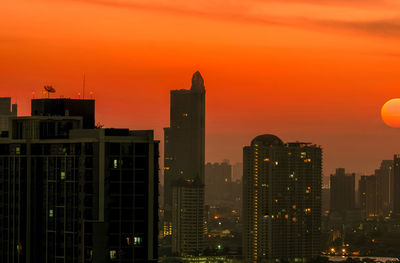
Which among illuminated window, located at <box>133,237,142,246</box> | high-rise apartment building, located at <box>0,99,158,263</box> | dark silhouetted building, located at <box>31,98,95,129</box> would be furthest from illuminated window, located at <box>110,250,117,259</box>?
dark silhouetted building, located at <box>31,98,95,129</box>

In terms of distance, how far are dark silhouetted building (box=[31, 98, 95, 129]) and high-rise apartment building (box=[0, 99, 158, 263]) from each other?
145cm

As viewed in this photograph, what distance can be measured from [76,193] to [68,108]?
850cm

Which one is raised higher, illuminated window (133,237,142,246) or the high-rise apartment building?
the high-rise apartment building

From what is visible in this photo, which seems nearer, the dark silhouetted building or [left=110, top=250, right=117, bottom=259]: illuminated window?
[left=110, top=250, right=117, bottom=259]: illuminated window

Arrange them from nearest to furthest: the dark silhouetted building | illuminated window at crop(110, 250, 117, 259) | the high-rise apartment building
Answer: illuminated window at crop(110, 250, 117, 259)
the high-rise apartment building
the dark silhouetted building

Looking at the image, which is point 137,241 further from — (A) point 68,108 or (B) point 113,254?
(A) point 68,108

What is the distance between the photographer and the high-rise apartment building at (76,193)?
69500 millimetres

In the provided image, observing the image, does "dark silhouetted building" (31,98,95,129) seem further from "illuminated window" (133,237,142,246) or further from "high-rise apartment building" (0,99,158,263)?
"illuminated window" (133,237,142,246)

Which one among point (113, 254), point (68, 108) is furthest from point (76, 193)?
point (68, 108)

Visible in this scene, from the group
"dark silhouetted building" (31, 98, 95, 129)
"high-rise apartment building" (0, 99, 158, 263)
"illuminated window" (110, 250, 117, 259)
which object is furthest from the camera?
"dark silhouetted building" (31, 98, 95, 129)

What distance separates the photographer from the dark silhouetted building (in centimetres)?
7769

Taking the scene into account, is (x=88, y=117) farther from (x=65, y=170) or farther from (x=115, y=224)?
(x=115, y=224)

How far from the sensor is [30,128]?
75.7 meters

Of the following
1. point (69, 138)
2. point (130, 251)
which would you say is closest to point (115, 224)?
point (130, 251)
